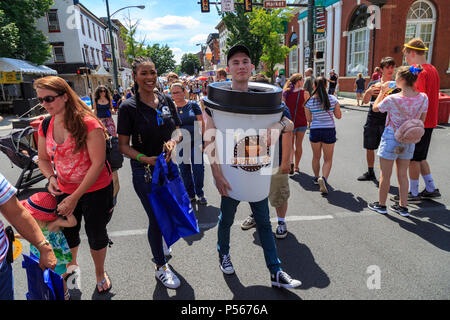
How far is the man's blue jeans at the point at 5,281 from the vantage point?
145 cm

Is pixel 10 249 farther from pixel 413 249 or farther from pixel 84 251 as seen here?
pixel 413 249

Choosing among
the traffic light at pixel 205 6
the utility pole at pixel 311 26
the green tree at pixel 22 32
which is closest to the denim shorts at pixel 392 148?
the utility pole at pixel 311 26

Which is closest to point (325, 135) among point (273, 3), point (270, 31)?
point (273, 3)

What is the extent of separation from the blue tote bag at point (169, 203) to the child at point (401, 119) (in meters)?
2.79

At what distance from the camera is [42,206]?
85.7 inches

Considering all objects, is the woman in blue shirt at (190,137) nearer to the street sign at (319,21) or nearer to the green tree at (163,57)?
the street sign at (319,21)

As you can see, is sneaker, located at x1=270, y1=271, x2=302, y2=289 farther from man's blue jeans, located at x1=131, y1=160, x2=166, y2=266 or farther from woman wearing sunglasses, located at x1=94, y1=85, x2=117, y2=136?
woman wearing sunglasses, located at x1=94, y1=85, x2=117, y2=136

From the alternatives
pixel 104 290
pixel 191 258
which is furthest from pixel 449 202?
pixel 104 290

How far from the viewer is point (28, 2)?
2155 centimetres

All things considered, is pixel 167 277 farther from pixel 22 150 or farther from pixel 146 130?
pixel 22 150

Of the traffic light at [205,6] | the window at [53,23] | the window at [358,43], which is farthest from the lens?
the window at [53,23]

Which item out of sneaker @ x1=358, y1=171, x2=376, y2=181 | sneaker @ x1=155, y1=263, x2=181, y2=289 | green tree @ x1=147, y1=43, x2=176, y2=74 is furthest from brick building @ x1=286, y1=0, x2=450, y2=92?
green tree @ x1=147, y1=43, x2=176, y2=74

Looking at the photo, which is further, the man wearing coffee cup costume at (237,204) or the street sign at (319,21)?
the street sign at (319,21)
